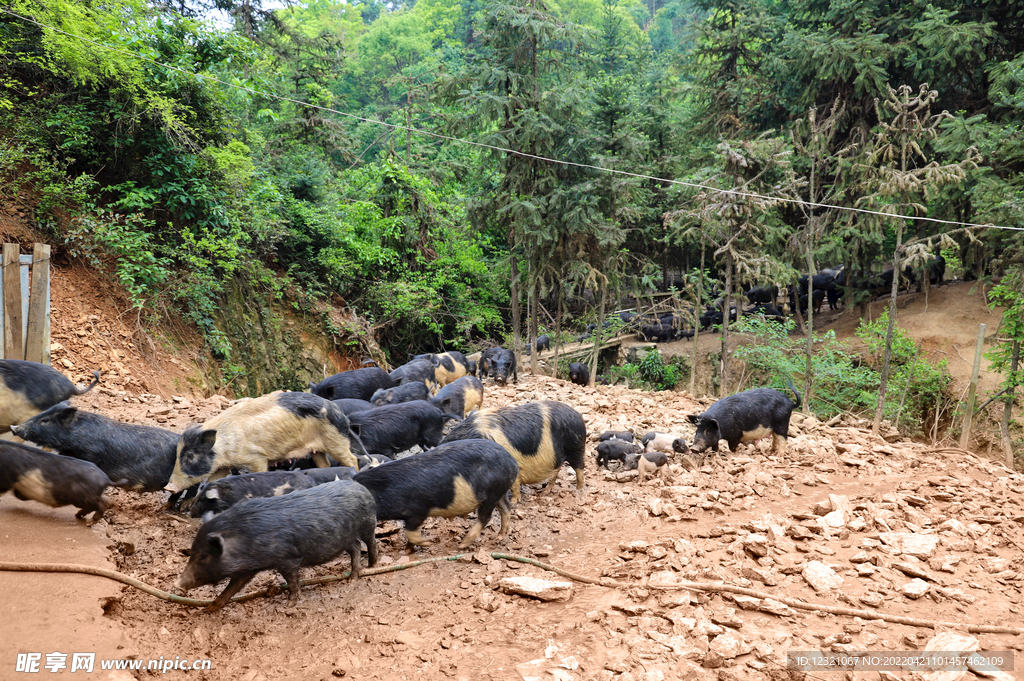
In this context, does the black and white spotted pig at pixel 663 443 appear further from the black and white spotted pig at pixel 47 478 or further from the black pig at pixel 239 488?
the black and white spotted pig at pixel 47 478

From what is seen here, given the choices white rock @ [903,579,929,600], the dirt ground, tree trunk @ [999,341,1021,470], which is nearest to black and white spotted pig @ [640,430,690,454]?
the dirt ground

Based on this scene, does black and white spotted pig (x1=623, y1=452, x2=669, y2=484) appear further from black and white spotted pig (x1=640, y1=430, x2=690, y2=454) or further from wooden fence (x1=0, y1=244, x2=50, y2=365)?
wooden fence (x1=0, y1=244, x2=50, y2=365)

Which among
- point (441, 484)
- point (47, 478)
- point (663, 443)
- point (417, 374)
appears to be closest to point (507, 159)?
point (417, 374)

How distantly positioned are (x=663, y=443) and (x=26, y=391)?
7148 millimetres

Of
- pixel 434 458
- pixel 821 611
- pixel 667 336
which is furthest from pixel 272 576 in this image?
pixel 667 336

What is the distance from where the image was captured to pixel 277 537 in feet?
13.8

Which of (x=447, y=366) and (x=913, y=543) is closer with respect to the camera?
(x=913, y=543)

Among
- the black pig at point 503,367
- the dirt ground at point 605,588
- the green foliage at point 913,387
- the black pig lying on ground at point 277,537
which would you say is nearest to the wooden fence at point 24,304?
the dirt ground at point 605,588

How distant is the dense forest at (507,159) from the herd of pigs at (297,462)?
4695 mm

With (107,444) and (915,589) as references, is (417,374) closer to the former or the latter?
(107,444)

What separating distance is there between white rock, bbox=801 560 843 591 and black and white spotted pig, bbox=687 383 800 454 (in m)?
2.95

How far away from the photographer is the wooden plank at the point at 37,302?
316 inches

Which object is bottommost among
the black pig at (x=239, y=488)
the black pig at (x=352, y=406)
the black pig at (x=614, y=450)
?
the black pig at (x=614, y=450)

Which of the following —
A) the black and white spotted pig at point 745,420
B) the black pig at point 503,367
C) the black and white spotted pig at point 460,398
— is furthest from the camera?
the black pig at point 503,367
